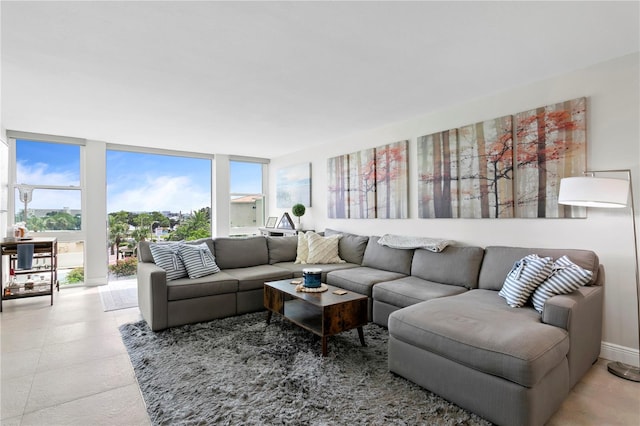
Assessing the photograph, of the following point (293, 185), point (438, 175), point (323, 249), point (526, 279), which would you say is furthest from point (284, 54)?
point (293, 185)

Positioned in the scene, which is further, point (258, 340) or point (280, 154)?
point (280, 154)

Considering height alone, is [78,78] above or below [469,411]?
above

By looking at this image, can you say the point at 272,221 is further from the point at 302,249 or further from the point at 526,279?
the point at 526,279

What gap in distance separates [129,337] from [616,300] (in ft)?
13.1

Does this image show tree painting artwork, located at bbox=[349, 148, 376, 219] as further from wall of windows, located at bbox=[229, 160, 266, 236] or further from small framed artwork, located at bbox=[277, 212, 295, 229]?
wall of windows, located at bbox=[229, 160, 266, 236]

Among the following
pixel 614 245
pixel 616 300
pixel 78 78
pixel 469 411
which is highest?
pixel 78 78

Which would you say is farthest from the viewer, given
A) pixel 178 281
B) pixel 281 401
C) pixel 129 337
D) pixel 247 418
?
pixel 178 281

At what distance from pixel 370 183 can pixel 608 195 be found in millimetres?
2614

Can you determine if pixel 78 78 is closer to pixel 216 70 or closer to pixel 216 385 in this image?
pixel 216 70

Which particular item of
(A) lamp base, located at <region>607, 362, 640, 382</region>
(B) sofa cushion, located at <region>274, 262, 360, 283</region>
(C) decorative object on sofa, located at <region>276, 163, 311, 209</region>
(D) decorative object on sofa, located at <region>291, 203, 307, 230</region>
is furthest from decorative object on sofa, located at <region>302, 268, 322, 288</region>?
(C) decorative object on sofa, located at <region>276, 163, 311, 209</region>

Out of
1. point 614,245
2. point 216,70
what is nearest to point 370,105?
point 216,70

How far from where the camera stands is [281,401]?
6.19 ft

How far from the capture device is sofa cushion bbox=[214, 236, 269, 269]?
13.1 ft

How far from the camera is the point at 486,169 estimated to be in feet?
10.4
